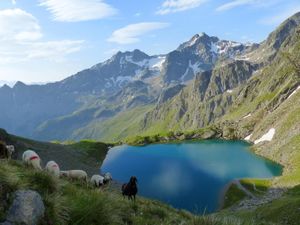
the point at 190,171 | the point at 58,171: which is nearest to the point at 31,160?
the point at 58,171

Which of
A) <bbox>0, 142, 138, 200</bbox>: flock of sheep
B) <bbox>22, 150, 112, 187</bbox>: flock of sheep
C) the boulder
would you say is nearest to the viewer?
the boulder

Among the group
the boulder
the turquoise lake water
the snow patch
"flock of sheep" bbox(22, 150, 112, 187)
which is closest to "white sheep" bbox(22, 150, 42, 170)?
"flock of sheep" bbox(22, 150, 112, 187)

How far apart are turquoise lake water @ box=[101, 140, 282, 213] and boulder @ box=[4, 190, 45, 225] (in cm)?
6043

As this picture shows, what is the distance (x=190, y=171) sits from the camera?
12231 cm

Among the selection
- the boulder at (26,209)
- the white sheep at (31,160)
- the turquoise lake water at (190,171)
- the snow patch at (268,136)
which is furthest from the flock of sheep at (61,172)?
the snow patch at (268,136)

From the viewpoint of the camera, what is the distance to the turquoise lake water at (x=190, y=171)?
92.0 metres

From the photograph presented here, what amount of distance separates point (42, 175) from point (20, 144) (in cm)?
7851

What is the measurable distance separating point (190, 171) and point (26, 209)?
381 feet

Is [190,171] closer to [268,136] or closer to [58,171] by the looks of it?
[268,136]

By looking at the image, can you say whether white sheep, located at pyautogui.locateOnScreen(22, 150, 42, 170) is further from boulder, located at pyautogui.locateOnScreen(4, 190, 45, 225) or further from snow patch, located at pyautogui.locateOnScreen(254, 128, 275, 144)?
snow patch, located at pyautogui.locateOnScreen(254, 128, 275, 144)

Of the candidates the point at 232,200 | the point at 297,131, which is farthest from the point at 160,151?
the point at 232,200

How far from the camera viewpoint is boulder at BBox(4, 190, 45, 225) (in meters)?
8.08

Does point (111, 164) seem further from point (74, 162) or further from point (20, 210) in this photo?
point (20, 210)

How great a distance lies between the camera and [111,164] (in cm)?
14850
